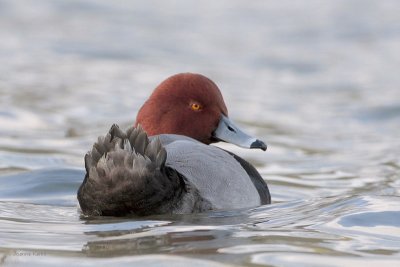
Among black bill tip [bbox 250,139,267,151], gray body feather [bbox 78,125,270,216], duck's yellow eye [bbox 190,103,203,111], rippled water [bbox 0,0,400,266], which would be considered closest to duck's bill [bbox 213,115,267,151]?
black bill tip [bbox 250,139,267,151]

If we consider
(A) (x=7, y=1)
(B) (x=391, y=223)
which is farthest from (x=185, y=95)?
(A) (x=7, y=1)

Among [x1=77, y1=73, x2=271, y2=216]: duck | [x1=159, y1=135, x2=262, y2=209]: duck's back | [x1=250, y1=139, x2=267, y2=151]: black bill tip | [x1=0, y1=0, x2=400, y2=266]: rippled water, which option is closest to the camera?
[x1=0, y1=0, x2=400, y2=266]: rippled water

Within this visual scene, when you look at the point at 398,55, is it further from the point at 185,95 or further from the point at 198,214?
the point at 198,214

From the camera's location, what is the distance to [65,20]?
1691cm

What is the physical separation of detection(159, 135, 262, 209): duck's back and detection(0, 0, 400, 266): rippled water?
97mm

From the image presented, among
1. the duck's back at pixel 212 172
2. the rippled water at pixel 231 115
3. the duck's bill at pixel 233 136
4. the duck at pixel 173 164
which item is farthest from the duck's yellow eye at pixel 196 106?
the rippled water at pixel 231 115

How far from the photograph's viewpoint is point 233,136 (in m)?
6.81

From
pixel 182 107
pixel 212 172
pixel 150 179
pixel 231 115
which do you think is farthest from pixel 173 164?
pixel 231 115

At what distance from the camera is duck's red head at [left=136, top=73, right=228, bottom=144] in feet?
21.9

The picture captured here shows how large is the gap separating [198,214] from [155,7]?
496 inches

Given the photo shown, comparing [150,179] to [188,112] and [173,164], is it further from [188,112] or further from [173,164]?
[188,112]

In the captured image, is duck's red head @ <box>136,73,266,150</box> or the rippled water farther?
duck's red head @ <box>136,73,266,150</box>

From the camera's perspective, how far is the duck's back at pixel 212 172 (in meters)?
5.61

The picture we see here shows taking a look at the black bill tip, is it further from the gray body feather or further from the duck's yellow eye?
the gray body feather
